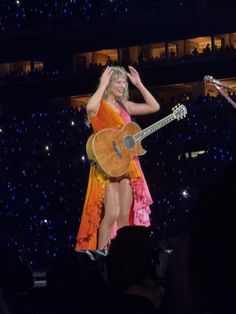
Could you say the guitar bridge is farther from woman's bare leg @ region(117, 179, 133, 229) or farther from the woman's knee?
the woman's knee

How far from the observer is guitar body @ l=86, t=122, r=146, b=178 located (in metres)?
6.34

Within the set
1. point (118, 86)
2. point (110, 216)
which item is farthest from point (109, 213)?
point (118, 86)

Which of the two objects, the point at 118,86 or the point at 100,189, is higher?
the point at 118,86

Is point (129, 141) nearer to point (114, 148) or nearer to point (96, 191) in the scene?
point (114, 148)

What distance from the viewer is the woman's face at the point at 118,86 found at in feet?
21.9

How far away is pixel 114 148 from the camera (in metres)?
6.39

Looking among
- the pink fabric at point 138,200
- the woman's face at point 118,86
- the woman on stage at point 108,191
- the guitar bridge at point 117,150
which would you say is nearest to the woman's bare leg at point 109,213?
the woman on stage at point 108,191

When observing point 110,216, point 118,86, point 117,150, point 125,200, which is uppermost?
point 118,86

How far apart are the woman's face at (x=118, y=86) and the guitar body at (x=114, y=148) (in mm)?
467

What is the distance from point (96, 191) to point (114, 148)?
487mm

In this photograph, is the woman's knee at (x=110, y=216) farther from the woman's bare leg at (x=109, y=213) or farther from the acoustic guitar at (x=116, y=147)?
the acoustic guitar at (x=116, y=147)

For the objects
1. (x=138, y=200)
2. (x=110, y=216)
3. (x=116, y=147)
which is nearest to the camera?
(x=116, y=147)

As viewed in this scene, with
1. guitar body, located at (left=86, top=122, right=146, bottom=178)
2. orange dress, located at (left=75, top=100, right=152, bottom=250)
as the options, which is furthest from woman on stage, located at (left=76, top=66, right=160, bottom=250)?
guitar body, located at (left=86, top=122, right=146, bottom=178)

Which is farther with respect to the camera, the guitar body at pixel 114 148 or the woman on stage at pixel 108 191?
the woman on stage at pixel 108 191
